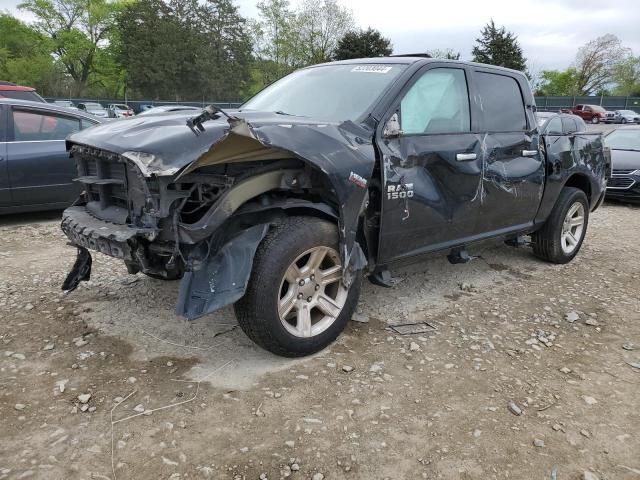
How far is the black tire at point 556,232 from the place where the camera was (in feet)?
17.0

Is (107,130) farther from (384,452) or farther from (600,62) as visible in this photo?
(600,62)

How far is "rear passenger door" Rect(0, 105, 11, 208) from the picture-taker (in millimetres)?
5961

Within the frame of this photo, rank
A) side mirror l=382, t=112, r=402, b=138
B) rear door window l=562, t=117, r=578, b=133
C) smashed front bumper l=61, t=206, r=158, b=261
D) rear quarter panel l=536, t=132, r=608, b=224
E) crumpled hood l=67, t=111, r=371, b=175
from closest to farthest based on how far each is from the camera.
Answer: crumpled hood l=67, t=111, r=371, b=175 → smashed front bumper l=61, t=206, r=158, b=261 → side mirror l=382, t=112, r=402, b=138 → rear quarter panel l=536, t=132, r=608, b=224 → rear door window l=562, t=117, r=578, b=133

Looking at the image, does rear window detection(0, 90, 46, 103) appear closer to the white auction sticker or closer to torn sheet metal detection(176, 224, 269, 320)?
the white auction sticker

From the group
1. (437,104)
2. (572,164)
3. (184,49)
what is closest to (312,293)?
(437,104)

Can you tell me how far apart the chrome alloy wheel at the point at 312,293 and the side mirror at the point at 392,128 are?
0.87 metres

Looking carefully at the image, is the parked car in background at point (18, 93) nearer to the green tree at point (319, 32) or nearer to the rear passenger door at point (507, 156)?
the rear passenger door at point (507, 156)

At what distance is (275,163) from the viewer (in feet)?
9.85

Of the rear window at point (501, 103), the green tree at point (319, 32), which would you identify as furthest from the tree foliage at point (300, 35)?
the rear window at point (501, 103)

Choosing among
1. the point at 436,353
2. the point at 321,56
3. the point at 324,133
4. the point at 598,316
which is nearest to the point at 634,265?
the point at 598,316

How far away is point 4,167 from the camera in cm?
596

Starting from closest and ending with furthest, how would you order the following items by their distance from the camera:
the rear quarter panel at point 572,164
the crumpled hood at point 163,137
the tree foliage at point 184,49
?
the crumpled hood at point 163,137, the rear quarter panel at point 572,164, the tree foliage at point 184,49

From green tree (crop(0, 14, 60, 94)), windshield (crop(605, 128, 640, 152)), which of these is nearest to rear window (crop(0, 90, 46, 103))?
windshield (crop(605, 128, 640, 152))

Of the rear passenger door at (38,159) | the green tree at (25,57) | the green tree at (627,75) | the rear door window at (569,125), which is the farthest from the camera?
the green tree at (627,75)
